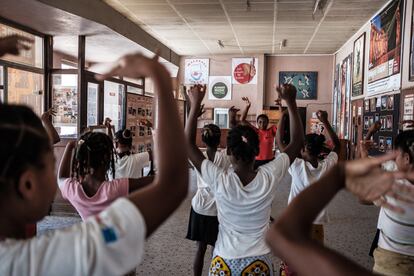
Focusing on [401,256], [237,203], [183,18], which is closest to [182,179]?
[237,203]

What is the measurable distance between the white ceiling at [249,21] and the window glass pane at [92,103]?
1419 mm

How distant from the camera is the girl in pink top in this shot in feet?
5.88

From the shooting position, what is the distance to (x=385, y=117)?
20.2ft

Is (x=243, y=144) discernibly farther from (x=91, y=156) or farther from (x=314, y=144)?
(x=314, y=144)

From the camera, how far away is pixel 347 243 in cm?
439

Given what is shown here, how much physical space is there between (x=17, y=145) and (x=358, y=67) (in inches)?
330

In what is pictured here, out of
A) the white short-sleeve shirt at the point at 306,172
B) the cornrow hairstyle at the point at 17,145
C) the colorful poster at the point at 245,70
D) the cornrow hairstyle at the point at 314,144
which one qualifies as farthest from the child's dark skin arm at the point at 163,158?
the colorful poster at the point at 245,70

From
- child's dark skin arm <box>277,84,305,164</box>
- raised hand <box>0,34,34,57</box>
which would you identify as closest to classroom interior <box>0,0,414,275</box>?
raised hand <box>0,34,34,57</box>

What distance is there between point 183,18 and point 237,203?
249 inches

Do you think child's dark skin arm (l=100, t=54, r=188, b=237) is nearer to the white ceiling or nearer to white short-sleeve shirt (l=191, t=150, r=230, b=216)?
white short-sleeve shirt (l=191, t=150, r=230, b=216)

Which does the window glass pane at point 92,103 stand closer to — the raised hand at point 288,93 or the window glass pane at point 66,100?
the window glass pane at point 66,100

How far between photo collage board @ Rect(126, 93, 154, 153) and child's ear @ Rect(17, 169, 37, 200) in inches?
217

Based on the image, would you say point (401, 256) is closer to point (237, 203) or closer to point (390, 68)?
point (237, 203)

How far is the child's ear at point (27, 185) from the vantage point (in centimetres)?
84
